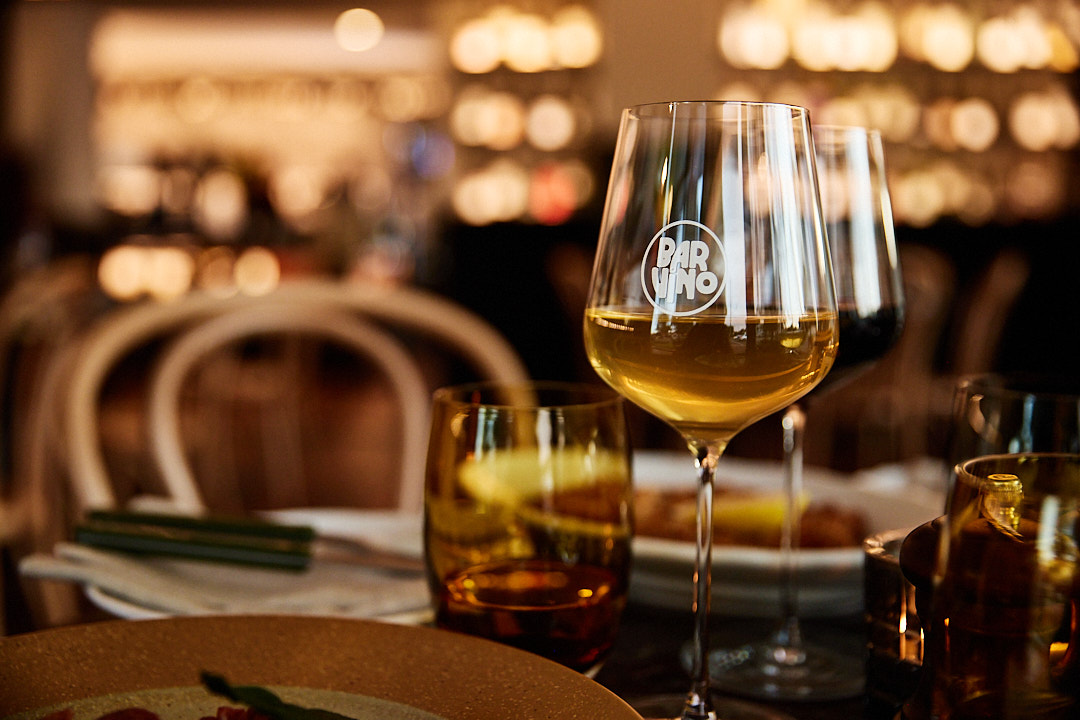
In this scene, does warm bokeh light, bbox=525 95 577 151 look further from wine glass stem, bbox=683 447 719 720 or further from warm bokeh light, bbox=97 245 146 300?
wine glass stem, bbox=683 447 719 720

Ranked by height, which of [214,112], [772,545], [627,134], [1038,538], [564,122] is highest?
[214,112]

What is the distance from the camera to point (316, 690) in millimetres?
473

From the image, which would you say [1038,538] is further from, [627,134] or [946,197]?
[946,197]

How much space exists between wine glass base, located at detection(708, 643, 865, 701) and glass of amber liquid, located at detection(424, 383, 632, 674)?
0.08 meters

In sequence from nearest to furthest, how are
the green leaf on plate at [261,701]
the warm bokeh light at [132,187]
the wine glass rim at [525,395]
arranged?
the green leaf on plate at [261,701]
the wine glass rim at [525,395]
the warm bokeh light at [132,187]

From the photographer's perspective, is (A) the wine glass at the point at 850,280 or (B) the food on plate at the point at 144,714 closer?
(B) the food on plate at the point at 144,714

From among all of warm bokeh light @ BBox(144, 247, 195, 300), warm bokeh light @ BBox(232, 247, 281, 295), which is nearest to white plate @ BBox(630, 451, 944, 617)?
warm bokeh light @ BBox(232, 247, 281, 295)

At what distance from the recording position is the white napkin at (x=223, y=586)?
63 cm

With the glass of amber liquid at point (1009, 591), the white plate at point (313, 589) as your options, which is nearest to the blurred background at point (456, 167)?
the white plate at point (313, 589)

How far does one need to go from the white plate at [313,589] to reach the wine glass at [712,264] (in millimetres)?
202

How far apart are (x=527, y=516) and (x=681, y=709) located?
0.12 m

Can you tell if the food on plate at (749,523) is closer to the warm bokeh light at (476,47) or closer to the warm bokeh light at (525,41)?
the warm bokeh light at (525,41)

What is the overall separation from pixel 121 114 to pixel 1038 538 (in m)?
11.5

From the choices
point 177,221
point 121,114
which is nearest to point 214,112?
point 121,114
